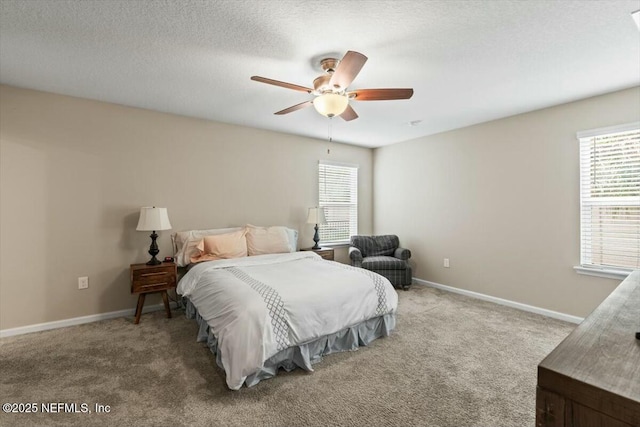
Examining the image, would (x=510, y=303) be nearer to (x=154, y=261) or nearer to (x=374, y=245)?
(x=374, y=245)

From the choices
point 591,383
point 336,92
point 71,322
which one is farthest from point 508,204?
point 71,322

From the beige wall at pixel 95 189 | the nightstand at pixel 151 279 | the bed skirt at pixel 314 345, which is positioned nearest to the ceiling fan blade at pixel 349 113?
the bed skirt at pixel 314 345

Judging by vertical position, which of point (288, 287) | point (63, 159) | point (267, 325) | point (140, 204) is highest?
point (63, 159)

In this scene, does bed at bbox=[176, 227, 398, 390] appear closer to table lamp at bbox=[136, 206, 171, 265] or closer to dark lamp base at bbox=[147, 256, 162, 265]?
dark lamp base at bbox=[147, 256, 162, 265]

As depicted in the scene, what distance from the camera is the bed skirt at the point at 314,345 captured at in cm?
219

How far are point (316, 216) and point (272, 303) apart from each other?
257cm

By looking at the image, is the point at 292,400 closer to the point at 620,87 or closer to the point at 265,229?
the point at 265,229

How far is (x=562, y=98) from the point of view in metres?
3.25

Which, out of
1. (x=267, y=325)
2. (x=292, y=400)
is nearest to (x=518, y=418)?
(x=292, y=400)

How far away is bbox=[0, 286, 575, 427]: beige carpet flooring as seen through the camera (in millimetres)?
1809

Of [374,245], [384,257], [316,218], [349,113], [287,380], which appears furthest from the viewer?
[374,245]

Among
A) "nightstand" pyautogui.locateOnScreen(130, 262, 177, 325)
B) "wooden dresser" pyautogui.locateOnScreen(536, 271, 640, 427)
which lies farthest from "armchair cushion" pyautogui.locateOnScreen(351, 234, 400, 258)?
"wooden dresser" pyautogui.locateOnScreen(536, 271, 640, 427)

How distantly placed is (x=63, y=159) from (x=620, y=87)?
5823 mm

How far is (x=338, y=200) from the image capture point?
5.45m
